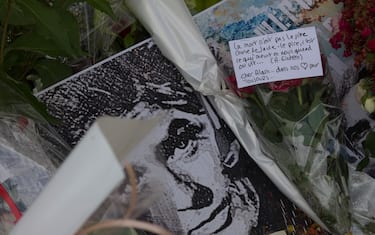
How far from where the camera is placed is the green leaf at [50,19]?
63cm

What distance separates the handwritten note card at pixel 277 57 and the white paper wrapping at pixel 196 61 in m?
0.04

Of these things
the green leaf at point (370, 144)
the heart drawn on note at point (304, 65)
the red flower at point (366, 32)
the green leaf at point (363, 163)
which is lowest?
the green leaf at point (363, 163)

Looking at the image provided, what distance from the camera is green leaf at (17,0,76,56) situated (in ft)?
2.07

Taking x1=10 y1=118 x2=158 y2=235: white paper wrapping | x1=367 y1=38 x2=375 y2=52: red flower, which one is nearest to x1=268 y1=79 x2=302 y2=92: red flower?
x1=367 y1=38 x2=375 y2=52: red flower

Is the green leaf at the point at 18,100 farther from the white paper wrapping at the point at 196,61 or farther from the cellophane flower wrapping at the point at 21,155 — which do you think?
the white paper wrapping at the point at 196,61

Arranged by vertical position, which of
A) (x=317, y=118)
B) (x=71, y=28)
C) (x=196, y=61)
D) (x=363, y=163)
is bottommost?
(x=363, y=163)

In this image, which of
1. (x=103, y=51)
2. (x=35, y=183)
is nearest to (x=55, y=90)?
(x=103, y=51)

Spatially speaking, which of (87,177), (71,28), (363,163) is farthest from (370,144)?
(87,177)

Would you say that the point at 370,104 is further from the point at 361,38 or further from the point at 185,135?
the point at 185,135

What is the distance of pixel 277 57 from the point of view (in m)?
0.81

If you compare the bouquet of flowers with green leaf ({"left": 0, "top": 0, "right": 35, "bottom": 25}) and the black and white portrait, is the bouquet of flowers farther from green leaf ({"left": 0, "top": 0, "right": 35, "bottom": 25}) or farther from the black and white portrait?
green leaf ({"left": 0, "top": 0, "right": 35, "bottom": 25})

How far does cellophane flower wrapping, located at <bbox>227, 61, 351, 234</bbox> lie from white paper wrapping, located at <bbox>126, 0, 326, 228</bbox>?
0.02m

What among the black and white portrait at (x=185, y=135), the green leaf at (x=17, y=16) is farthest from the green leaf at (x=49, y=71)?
the green leaf at (x=17, y=16)

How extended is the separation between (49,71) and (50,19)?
0.17 metres
